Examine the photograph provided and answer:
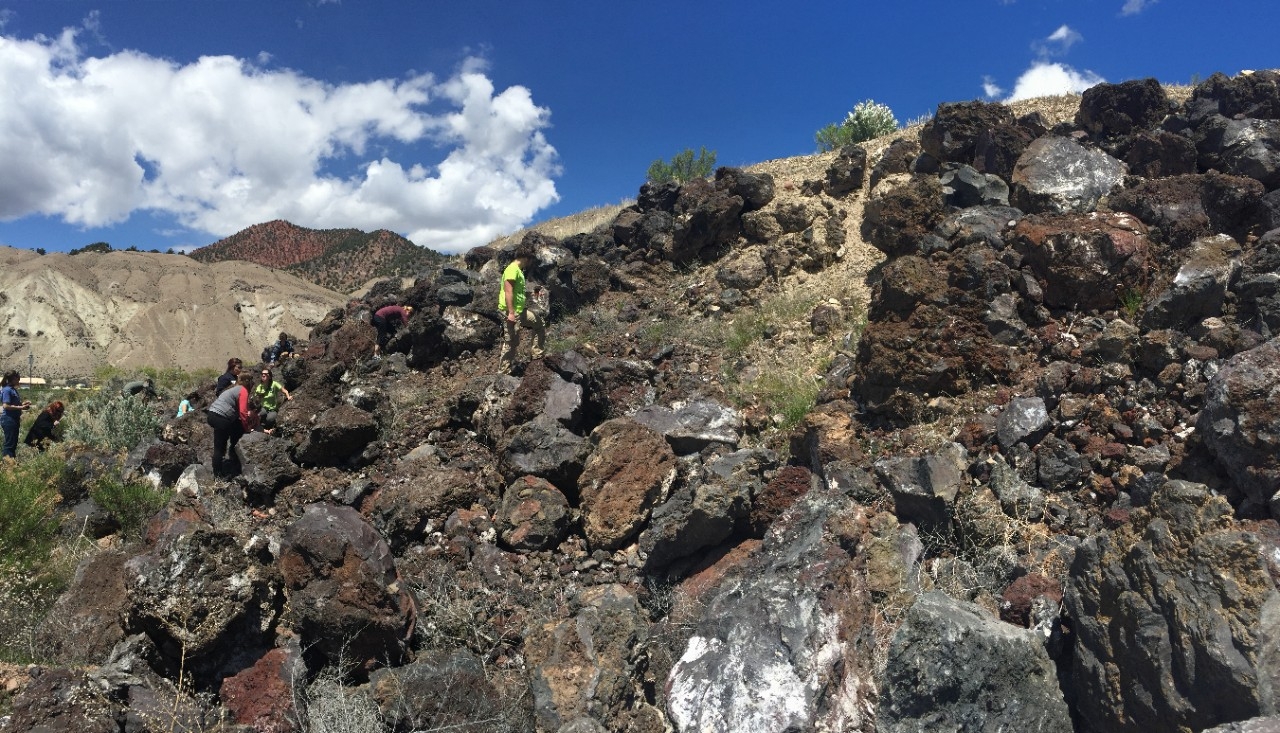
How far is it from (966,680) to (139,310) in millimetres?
43063

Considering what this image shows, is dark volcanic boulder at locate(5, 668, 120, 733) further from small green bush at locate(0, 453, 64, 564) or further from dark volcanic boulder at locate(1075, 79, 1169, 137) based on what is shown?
dark volcanic boulder at locate(1075, 79, 1169, 137)

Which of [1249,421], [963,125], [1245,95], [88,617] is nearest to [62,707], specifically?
[88,617]

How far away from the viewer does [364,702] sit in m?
3.79

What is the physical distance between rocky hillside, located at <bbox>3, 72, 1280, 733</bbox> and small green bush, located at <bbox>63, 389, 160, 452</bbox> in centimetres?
290

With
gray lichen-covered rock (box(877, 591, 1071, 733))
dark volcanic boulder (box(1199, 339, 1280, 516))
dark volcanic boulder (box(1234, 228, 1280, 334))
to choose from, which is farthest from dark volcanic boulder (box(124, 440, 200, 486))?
dark volcanic boulder (box(1234, 228, 1280, 334))

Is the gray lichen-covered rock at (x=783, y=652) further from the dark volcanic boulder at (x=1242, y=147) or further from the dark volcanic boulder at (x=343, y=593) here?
the dark volcanic boulder at (x=1242, y=147)

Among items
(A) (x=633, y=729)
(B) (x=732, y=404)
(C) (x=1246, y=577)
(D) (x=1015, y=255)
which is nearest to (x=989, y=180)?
(D) (x=1015, y=255)

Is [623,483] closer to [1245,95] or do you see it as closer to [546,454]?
[546,454]

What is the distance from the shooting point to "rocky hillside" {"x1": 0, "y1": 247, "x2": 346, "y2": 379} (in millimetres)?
33656

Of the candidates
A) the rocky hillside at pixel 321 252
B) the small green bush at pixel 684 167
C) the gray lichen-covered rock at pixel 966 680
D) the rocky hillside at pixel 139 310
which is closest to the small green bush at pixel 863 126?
the small green bush at pixel 684 167

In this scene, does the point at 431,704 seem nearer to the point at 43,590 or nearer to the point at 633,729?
the point at 633,729

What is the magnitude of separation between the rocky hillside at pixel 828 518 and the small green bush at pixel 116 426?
9.50 feet

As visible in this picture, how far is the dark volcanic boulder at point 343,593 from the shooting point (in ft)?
13.7

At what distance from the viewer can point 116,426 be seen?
34.8ft
